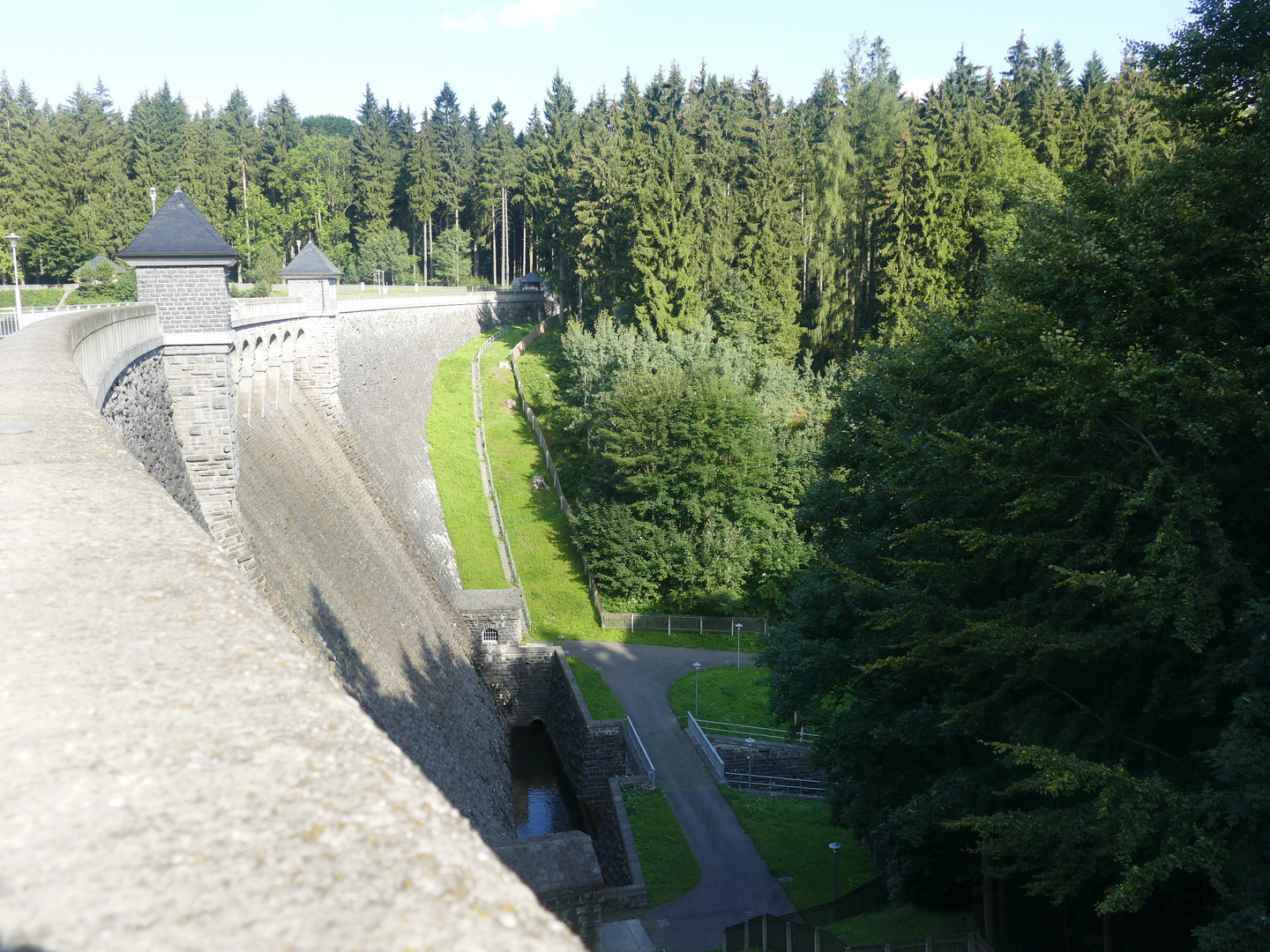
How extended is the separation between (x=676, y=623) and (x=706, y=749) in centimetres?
960

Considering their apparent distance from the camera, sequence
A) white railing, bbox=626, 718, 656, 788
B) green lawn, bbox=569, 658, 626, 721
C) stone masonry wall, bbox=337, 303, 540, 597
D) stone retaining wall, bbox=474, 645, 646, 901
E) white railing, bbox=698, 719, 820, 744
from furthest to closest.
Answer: stone masonry wall, bbox=337, 303, 540, 597, green lawn, bbox=569, 658, 626, 721, white railing, bbox=698, 719, 820, 744, white railing, bbox=626, 718, 656, 788, stone retaining wall, bbox=474, 645, 646, 901

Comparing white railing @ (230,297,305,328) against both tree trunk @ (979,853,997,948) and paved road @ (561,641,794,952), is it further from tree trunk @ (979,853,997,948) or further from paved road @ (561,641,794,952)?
tree trunk @ (979,853,997,948)

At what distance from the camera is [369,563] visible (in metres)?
22.1

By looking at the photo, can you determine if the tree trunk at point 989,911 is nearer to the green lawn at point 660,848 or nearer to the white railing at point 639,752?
the green lawn at point 660,848

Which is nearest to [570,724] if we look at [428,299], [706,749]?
→ [706,749]

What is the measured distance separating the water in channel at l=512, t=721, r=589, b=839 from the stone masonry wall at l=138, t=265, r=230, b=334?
1400 cm

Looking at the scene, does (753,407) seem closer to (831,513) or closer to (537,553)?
(537,553)

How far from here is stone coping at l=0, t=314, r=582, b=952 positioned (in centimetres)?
236

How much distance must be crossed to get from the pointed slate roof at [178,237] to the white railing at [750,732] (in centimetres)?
1723

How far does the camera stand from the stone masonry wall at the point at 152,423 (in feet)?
40.5

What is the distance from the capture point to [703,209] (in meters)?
48.7

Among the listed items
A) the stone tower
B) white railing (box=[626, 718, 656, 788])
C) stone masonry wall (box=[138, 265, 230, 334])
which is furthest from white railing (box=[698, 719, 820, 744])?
stone masonry wall (box=[138, 265, 230, 334])

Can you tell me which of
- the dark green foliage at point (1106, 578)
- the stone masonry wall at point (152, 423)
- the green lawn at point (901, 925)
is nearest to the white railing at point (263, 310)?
the stone masonry wall at point (152, 423)

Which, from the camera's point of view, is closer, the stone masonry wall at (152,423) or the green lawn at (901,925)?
the stone masonry wall at (152,423)
